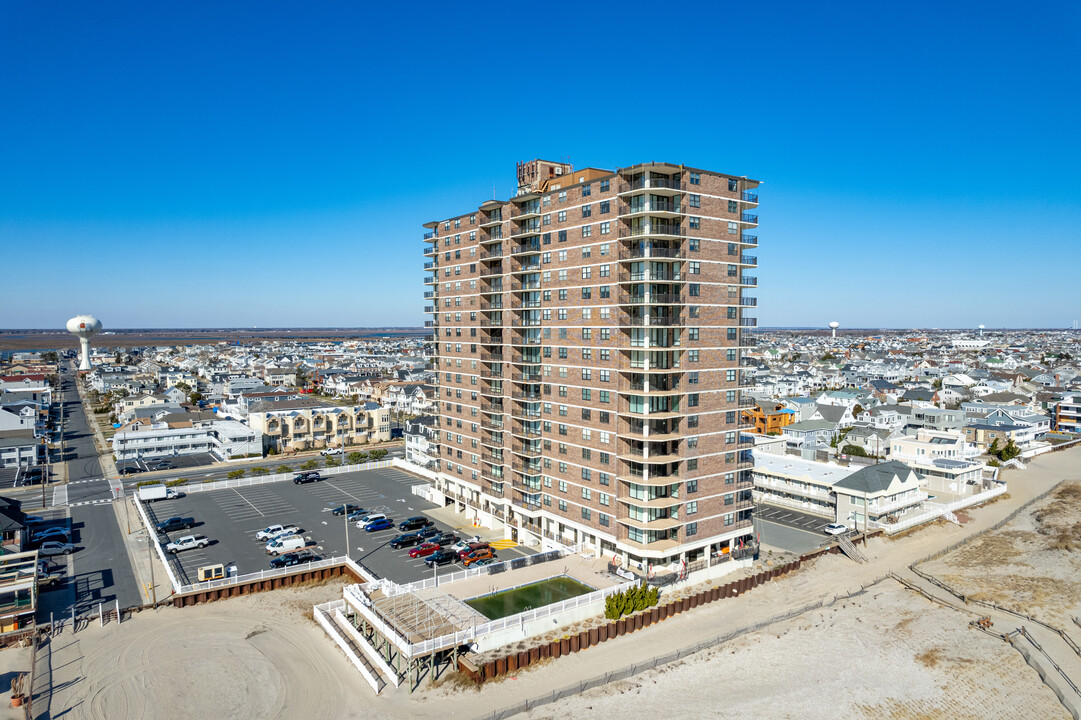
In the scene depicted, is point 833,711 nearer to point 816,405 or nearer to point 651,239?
point 651,239

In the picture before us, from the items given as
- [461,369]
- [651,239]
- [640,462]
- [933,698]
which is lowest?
[933,698]

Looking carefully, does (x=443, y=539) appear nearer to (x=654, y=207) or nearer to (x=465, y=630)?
(x=465, y=630)

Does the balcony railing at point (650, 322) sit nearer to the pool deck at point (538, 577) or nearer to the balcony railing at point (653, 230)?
the balcony railing at point (653, 230)

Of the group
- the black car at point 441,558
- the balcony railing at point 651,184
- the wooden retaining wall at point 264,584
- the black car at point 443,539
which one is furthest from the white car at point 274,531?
the balcony railing at point 651,184

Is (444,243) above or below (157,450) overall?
above

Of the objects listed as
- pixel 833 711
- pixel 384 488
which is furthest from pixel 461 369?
pixel 833 711

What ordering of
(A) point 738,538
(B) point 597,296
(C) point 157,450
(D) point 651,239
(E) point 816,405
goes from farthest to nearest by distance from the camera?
1. (E) point 816,405
2. (C) point 157,450
3. (A) point 738,538
4. (B) point 597,296
5. (D) point 651,239

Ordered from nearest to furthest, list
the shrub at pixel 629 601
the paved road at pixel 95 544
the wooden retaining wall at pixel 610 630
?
the wooden retaining wall at pixel 610 630 < the shrub at pixel 629 601 < the paved road at pixel 95 544
